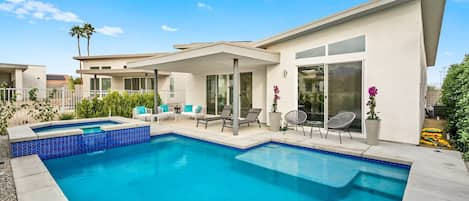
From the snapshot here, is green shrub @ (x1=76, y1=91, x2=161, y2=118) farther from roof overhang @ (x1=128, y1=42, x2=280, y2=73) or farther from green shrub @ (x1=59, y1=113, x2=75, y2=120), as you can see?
roof overhang @ (x1=128, y1=42, x2=280, y2=73)

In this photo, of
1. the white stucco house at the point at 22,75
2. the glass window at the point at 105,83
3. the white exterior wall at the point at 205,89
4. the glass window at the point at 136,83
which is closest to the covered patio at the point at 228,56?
the white exterior wall at the point at 205,89

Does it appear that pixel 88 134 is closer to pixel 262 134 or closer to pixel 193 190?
pixel 193 190

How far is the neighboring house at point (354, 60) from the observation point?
5723mm

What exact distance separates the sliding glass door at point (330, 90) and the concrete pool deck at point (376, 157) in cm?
77

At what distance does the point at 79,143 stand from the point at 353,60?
26.9ft

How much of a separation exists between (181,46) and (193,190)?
10.4m

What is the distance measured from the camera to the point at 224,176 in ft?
14.9

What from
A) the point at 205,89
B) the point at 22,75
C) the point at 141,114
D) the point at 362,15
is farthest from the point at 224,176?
the point at 22,75

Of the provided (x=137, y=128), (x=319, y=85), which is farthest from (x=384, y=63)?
(x=137, y=128)

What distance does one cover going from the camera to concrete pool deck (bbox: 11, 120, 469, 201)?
10.3ft

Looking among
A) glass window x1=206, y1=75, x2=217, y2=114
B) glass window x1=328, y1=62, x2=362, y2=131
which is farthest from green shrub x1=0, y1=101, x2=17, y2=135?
glass window x1=328, y1=62, x2=362, y2=131

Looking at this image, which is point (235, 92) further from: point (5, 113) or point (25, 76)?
point (25, 76)

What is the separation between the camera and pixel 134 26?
58.0 feet

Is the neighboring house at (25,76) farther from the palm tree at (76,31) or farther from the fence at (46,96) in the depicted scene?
the fence at (46,96)
